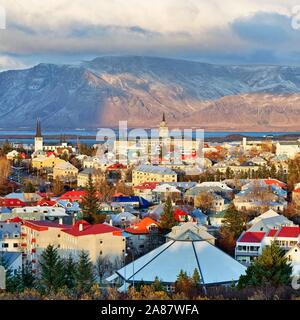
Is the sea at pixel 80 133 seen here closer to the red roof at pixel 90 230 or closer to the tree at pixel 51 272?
the red roof at pixel 90 230

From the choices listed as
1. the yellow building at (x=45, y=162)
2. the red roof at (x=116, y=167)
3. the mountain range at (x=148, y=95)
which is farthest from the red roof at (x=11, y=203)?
the mountain range at (x=148, y=95)

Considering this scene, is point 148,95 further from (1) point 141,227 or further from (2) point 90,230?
(2) point 90,230

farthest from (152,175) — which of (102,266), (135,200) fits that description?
(102,266)

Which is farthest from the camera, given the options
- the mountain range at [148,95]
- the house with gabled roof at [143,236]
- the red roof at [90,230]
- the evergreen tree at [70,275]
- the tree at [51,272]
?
the mountain range at [148,95]

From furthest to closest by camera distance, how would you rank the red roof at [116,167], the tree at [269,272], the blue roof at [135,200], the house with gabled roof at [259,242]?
1. the red roof at [116,167]
2. the blue roof at [135,200]
3. the house with gabled roof at [259,242]
4. the tree at [269,272]
